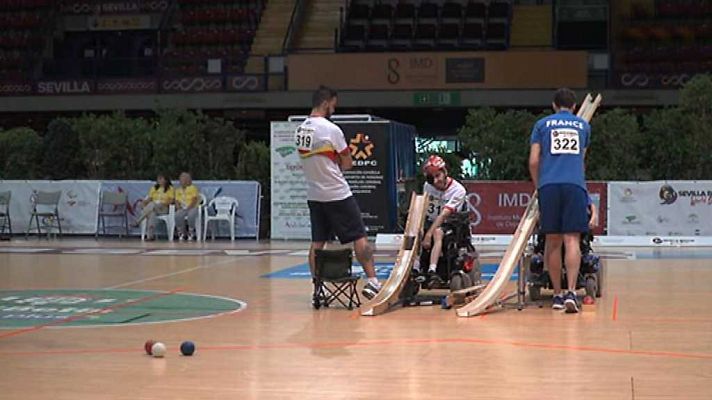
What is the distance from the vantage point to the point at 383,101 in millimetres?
36562

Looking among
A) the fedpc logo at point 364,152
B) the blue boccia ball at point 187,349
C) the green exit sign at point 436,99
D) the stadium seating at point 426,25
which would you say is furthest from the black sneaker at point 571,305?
→ the stadium seating at point 426,25

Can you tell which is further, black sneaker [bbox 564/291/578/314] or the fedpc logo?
the fedpc logo

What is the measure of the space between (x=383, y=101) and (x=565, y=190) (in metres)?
26.8

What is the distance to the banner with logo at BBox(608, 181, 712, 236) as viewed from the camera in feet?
71.0

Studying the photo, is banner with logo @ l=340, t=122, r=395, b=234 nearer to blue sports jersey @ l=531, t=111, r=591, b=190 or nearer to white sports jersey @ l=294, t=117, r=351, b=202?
white sports jersey @ l=294, t=117, r=351, b=202

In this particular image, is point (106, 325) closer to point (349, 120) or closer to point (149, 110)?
point (349, 120)

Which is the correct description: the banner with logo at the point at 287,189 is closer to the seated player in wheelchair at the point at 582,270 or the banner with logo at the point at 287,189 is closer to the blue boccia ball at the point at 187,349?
the seated player in wheelchair at the point at 582,270

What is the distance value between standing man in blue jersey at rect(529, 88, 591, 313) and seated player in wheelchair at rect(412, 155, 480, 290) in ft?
3.38

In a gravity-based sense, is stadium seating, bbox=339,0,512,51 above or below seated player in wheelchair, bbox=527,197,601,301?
above

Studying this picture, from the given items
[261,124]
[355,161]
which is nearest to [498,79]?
[261,124]

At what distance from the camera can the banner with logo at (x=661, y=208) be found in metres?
21.6

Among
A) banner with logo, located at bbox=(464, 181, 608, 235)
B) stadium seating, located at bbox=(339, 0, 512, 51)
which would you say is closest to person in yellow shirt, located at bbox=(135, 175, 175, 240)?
banner with logo, located at bbox=(464, 181, 608, 235)

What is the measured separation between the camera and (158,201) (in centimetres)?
2344

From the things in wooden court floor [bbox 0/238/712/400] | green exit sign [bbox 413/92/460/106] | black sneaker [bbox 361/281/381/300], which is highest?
green exit sign [bbox 413/92/460/106]
